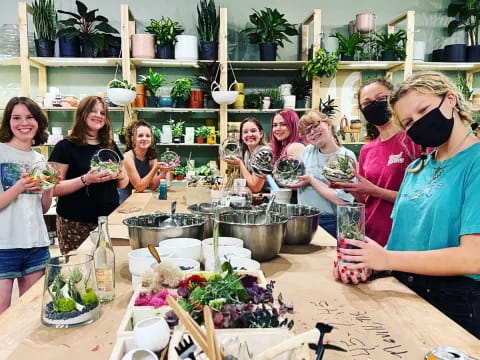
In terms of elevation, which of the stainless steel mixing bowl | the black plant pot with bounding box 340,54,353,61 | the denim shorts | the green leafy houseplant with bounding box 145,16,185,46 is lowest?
the denim shorts

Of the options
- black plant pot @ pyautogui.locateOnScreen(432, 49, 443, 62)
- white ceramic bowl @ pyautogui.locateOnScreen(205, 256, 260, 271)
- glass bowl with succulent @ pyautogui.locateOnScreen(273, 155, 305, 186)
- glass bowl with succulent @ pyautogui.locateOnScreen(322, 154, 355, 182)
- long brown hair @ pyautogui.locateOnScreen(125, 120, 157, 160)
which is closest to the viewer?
white ceramic bowl @ pyautogui.locateOnScreen(205, 256, 260, 271)

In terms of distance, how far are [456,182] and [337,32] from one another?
4417mm

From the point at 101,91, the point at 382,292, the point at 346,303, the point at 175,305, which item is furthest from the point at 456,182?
the point at 101,91

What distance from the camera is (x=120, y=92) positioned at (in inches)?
169

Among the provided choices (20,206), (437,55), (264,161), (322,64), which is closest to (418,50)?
(437,55)

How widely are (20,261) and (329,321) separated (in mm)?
1717

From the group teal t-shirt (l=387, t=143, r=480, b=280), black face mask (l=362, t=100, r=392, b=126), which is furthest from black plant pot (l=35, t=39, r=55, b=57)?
teal t-shirt (l=387, t=143, r=480, b=280)

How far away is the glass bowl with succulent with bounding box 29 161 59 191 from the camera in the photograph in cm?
184

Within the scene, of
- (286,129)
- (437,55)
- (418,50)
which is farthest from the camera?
(437,55)

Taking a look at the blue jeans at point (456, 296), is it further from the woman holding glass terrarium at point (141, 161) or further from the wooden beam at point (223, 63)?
the wooden beam at point (223, 63)

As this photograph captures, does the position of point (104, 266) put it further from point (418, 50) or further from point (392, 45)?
point (418, 50)

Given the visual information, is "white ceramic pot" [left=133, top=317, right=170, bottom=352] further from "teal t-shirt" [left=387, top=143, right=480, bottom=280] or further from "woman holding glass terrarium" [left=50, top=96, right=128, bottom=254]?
"woman holding glass terrarium" [left=50, top=96, right=128, bottom=254]

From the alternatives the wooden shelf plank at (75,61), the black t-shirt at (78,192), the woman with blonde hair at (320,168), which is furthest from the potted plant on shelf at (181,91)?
the woman with blonde hair at (320,168)

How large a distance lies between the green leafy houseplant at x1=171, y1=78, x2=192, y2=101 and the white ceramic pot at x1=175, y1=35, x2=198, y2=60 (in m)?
0.26
